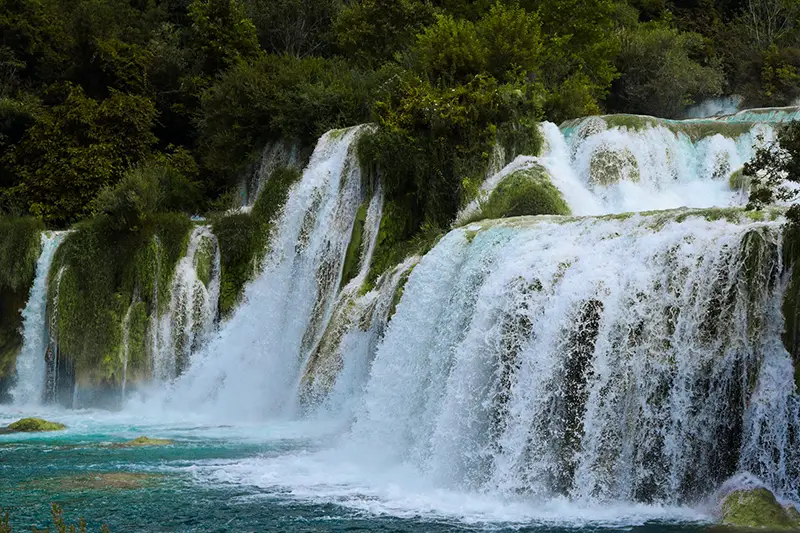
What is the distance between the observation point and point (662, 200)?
1862 centimetres

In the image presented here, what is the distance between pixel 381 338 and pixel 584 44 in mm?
15399

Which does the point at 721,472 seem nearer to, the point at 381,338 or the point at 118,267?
the point at 381,338

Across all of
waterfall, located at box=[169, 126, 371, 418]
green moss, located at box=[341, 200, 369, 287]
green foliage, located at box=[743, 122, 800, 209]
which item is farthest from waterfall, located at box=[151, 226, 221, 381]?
green foliage, located at box=[743, 122, 800, 209]

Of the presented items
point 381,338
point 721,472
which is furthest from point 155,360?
point 721,472

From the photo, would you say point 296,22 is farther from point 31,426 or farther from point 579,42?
point 31,426

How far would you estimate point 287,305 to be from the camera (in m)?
20.0

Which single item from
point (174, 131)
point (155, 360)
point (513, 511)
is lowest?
point (513, 511)

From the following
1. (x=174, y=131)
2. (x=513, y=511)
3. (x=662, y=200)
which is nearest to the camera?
(x=513, y=511)

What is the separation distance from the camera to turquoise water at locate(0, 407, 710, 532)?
404 inches

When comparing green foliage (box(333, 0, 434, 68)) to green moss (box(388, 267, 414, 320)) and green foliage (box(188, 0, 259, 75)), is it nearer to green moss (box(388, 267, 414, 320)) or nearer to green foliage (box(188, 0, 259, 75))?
green foliage (box(188, 0, 259, 75))

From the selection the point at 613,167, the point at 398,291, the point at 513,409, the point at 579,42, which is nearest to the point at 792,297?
the point at 513,409

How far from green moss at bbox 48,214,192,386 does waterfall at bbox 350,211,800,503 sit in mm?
8937

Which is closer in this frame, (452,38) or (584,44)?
(452,38)

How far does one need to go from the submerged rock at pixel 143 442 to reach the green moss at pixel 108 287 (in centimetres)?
523
